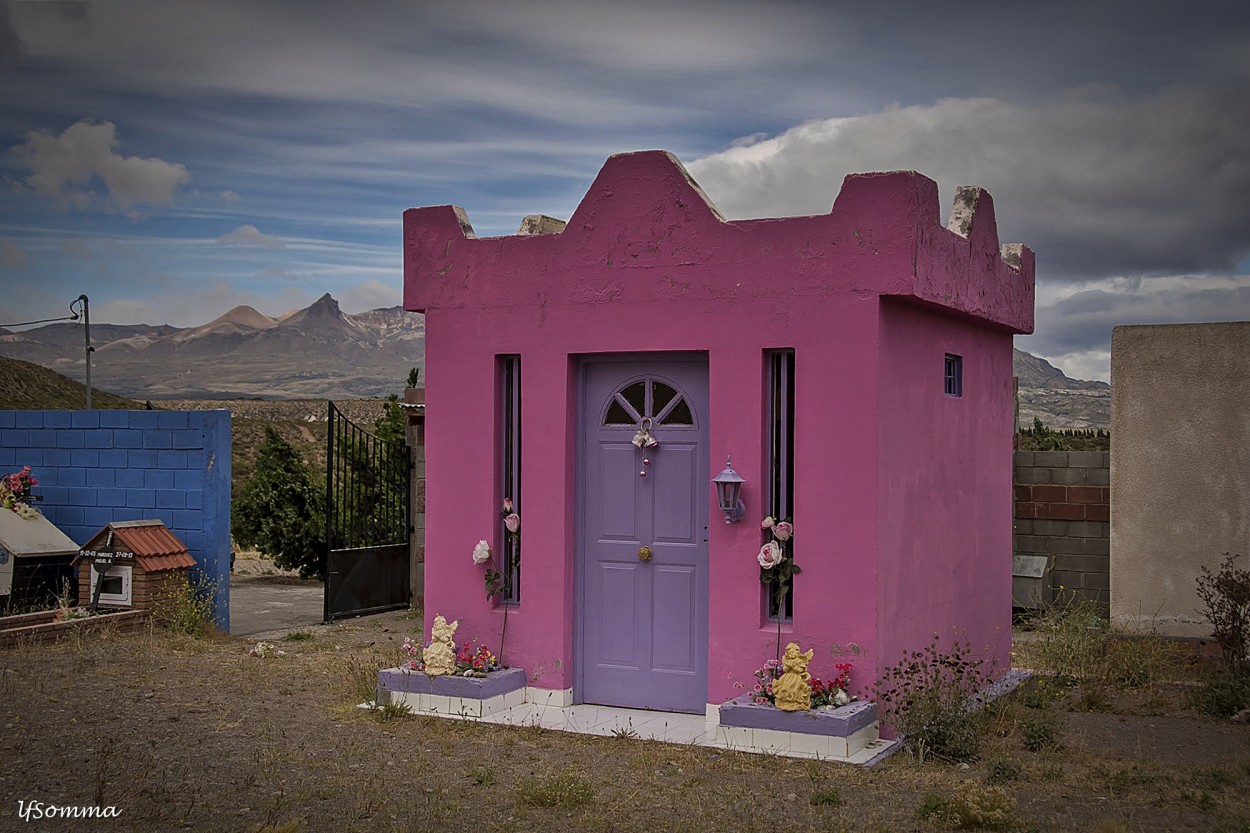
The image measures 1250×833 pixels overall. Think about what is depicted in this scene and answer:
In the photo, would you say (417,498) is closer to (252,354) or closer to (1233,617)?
(1233,617)

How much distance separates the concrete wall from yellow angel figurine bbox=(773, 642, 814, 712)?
417 centimetres

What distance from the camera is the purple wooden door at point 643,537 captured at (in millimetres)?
8758

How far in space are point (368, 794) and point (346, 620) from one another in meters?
7.52

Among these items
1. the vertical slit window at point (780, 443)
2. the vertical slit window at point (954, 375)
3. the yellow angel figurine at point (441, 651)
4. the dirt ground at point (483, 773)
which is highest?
the vertical slit window at point (954, 375)

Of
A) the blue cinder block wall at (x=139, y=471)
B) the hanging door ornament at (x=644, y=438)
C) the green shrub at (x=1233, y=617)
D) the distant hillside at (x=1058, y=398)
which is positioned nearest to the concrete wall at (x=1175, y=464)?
the green shrub at (x=1233, y=617)

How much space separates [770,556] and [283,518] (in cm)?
1295

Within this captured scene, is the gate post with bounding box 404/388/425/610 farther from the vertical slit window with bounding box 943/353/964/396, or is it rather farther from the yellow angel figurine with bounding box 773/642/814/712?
the yellow angel figurine with bounding box 773/642/814/712

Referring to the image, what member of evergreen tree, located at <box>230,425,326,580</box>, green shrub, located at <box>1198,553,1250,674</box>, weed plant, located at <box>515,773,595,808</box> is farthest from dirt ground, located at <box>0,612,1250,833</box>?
evergreen tree, located at <box>230,425,326,580</box>

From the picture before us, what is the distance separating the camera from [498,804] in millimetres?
6727

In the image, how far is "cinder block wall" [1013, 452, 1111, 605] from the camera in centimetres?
1317

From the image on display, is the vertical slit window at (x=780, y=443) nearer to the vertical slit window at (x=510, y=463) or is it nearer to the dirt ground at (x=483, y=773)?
the dirt ground at (x=483, y=773)

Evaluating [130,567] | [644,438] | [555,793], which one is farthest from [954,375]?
[130,567]

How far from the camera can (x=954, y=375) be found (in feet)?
31.7

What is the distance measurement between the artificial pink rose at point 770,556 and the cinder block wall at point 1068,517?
620 cm
